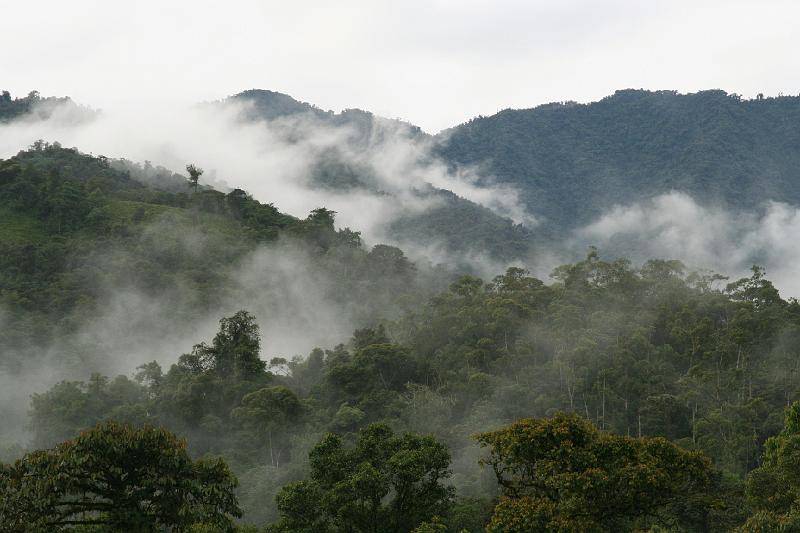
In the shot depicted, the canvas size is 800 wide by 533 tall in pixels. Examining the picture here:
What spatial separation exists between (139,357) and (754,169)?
141 meters

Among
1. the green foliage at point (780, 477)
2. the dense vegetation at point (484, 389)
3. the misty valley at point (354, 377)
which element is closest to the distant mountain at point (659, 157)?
the misty valley at point (354, 377)

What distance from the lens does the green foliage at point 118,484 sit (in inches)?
625

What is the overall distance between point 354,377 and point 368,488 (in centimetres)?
2812

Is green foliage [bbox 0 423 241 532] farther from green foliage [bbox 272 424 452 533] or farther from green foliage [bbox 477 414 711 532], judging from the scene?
green foliage [bbox 477 414 711 532]

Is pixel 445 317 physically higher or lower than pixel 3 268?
lower

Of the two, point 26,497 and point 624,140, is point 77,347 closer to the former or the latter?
point 26,497

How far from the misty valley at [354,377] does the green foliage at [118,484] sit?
5 centimetres

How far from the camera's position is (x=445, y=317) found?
52.9m

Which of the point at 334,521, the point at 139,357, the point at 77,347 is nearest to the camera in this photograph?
the point at 334,521

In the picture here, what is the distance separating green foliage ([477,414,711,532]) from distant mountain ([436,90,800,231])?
14467cm

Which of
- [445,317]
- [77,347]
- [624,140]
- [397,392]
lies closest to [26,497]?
[397,392]

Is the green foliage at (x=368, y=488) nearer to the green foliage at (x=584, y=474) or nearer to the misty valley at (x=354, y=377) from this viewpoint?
the misty valley at (x=354, y=377)

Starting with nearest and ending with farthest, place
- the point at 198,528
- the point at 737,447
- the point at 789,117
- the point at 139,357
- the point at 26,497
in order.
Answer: the point at 26,497
the point at 198,528
the point at 737,447
the point at 139,357
the point at 789,117

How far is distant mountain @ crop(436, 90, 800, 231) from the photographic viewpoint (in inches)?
6344
